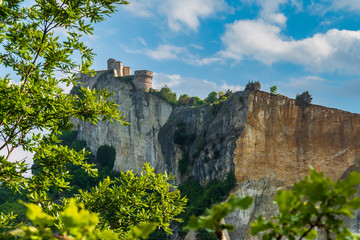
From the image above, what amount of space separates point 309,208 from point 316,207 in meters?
0.05

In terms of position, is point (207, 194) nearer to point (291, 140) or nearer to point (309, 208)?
point (291, 140)

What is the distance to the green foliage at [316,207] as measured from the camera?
65.7 inches

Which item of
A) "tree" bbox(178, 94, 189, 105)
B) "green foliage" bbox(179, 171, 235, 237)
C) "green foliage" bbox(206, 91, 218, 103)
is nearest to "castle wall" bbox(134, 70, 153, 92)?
"tree" bbox(178, 94, 189, 105)

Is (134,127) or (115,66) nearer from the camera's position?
(134,127)

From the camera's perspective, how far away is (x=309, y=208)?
1.79 metres

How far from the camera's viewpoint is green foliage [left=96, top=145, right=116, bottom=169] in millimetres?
60250

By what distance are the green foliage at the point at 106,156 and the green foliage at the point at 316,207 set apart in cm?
5984

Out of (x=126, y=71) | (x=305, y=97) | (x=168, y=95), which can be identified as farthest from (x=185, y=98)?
(x=305, y=97)

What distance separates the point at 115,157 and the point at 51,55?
54.5m

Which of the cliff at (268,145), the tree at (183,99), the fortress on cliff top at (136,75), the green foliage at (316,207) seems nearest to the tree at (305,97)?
the cliff at (268,145)

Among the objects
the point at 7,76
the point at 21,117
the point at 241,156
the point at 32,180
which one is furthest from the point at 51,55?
the point at 241,156

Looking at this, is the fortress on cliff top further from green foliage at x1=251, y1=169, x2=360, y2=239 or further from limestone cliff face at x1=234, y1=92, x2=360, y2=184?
green foliage at x1=251, y1=169, x2=360, y2=239

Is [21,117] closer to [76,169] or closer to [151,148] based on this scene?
[151,148]

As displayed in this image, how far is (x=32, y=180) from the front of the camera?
659cm
